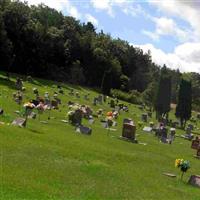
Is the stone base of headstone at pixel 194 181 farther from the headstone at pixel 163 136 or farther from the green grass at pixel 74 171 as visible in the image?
the headstone at pixel 163 136

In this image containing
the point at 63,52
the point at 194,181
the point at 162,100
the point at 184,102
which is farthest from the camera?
the point at 63,52

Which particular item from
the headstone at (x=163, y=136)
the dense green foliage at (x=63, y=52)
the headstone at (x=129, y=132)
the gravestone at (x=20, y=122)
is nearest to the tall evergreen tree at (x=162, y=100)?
the dense green foliage at (x=63, y=52)

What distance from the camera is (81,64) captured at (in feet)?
384

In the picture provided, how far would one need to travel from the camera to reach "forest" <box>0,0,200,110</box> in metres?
87.6

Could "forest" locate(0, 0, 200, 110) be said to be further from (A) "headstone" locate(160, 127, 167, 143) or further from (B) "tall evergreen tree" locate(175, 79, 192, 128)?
(A) "headstone" locate(160, 127, 167, 143)

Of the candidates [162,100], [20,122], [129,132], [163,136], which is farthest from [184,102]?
[20,122]

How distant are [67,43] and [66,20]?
613 inches

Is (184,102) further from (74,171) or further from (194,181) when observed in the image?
(74,171)

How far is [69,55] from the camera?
4454 inches

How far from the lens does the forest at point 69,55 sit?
287 feet

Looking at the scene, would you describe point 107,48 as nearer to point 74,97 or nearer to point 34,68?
point 34,68

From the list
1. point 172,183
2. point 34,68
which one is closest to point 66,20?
point 34,68

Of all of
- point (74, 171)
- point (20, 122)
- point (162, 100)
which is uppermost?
point (162, 100)

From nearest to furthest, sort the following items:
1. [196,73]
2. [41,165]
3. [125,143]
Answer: [41,165]
[125,143]
[196,73]
